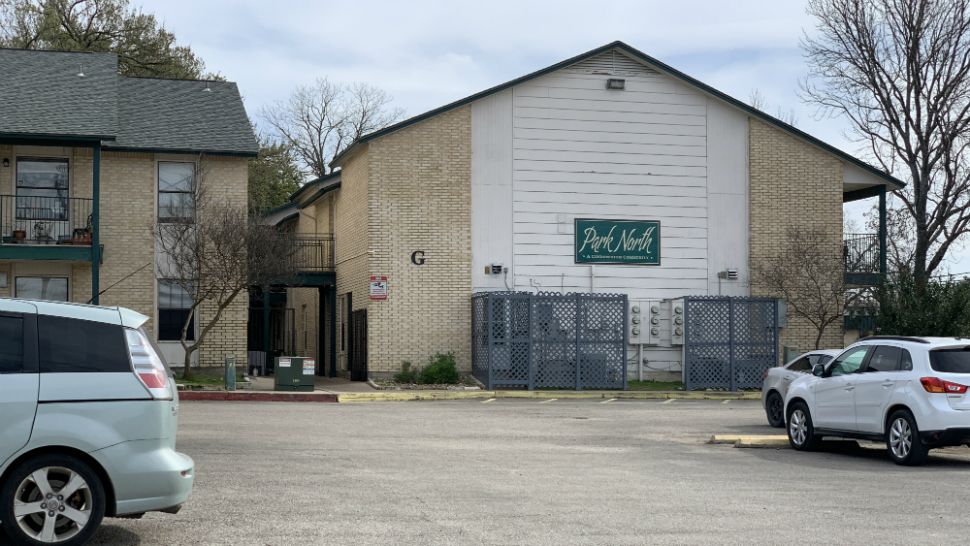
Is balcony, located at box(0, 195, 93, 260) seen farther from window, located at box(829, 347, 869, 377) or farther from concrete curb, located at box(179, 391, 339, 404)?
window, located at box(829, 347, 869, 377)

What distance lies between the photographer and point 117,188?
3072 centimetres

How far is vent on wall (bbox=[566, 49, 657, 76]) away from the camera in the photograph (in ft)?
108

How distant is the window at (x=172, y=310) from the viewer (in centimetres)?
3102

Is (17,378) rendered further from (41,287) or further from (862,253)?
(862,253)

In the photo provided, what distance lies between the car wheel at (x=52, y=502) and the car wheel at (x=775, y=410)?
14.7 m

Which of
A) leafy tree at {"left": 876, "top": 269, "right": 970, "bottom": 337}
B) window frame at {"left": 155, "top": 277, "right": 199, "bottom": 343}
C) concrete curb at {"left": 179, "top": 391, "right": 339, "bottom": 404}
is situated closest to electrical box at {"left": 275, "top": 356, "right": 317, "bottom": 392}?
concrete curb at {"left": 179, "top": 391, "right": 339, "bottom": 404}

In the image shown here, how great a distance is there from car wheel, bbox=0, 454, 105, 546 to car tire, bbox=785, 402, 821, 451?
11237 millimetres

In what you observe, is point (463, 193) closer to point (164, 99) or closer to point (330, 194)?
point (330, 194)

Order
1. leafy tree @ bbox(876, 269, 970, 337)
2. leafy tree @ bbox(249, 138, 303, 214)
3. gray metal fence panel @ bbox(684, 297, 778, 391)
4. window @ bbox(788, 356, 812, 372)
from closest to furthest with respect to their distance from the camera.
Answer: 1. window @ bbox(788, 356, 812, 372)
2. leafy tree @ bbox(876, 269, 970, 337)
3. gray metal fence panel @ bbox(684, 297, 778, 391)
4. leafy tree @ bbox(249, 138, 303, 214)

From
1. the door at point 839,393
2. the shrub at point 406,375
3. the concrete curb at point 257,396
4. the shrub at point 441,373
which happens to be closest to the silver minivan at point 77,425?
the door at point 839,393

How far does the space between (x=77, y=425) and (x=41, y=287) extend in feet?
77.6

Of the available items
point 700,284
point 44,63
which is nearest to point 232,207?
point 44,63

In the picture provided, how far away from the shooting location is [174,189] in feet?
102

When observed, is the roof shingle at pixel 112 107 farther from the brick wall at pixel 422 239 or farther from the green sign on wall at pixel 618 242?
the green sign on wall at pixel 618 242
